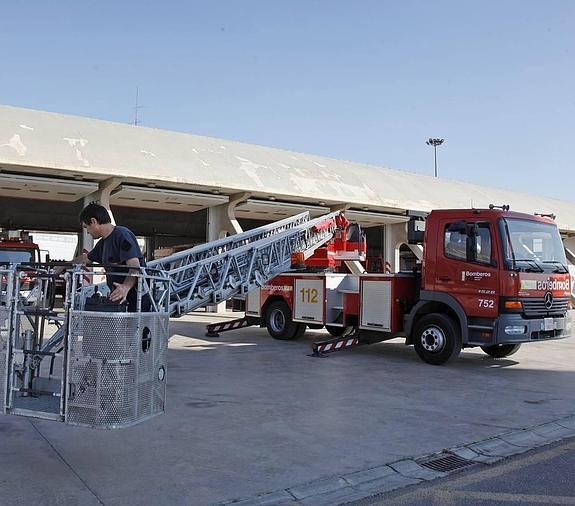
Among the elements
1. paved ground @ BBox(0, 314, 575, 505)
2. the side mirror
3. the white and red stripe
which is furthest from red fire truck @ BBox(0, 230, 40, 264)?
the side mirror

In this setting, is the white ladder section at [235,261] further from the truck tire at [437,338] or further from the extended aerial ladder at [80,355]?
the extended aerial ladder at [80,355]

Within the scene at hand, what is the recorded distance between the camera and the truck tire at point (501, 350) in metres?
11.2

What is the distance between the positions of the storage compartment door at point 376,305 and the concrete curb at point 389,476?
193 inches

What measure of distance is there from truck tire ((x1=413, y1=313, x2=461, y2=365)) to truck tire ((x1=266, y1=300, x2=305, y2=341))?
370 cm

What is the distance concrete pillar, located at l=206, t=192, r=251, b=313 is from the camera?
70.1ft

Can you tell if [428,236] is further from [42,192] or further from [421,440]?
[42,192]

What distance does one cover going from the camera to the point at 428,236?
10125 mm

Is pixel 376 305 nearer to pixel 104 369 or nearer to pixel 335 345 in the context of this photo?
pixel 335 345

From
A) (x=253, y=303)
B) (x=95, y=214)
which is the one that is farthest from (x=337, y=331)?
(x=95, y=214)

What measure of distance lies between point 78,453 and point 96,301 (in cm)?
147

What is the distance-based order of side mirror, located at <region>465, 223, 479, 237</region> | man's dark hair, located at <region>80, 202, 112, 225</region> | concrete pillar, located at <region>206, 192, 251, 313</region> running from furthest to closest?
concrete pillar, located at <region>206, 192, 251, 313</region> → side mirror, located at <region>465, 223, 479, 237</region> → man's dark hair, located at <region>80, 202, 112, 225</region>

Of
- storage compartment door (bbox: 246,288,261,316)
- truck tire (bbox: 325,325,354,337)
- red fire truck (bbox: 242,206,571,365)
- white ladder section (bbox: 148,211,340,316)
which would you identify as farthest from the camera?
storage compartment door (bbox: 246,288,261,316)

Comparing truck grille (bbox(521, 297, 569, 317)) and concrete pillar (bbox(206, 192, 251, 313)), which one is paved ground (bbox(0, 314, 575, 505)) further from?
concrete pillar (bbox(206, 192, 251, 313))

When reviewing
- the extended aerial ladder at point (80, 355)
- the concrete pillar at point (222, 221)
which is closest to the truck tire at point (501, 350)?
the extended aerial ladder at point (80, 355)
